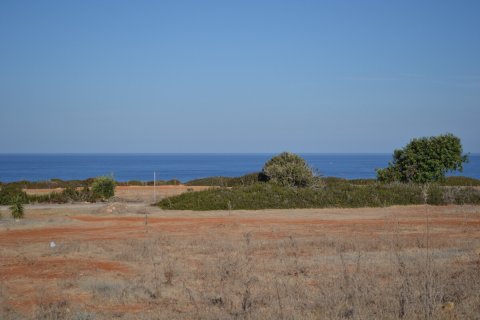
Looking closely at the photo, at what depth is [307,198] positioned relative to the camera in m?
35.1

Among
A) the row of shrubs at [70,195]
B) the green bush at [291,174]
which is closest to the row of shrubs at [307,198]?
the green bush at [291,174]

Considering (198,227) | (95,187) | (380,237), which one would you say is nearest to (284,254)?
(380,237)

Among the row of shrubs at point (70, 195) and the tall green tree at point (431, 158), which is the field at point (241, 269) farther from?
the tall green tree at point (431, 158)

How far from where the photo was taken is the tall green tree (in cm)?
4538

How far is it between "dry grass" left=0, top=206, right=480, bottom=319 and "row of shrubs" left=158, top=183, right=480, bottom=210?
9.90 metres

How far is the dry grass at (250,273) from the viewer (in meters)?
8.76

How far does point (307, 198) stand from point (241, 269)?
2286 centimetres

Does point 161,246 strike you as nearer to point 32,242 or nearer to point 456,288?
point 32,242

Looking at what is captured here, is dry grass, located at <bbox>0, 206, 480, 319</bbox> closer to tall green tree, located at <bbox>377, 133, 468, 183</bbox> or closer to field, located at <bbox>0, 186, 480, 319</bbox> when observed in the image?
field, located at <bbox>0, 186, 480, 319</bbox>

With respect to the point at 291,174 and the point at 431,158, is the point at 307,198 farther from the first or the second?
the point at 431,158

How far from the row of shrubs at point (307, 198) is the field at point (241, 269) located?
309 inches

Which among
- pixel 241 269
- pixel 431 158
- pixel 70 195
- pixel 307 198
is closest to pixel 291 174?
pixel 307 198

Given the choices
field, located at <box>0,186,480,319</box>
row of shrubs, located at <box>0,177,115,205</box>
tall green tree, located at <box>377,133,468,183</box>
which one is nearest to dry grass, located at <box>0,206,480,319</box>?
field, located at <box>0,186,480,319</box>

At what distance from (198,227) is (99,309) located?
14.0 meters
